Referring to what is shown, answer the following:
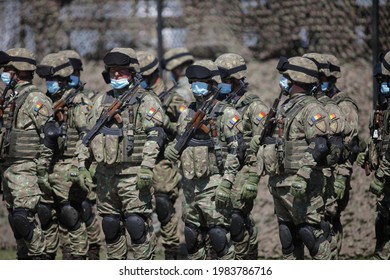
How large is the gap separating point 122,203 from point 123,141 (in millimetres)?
610

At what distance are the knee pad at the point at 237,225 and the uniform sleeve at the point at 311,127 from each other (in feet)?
4.50

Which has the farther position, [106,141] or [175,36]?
[175,36]

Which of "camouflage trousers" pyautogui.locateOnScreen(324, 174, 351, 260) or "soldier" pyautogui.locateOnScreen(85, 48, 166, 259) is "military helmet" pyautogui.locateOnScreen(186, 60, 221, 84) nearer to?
"soldier" pyautogui.locateOnScreen(85, 48, 166, 259)

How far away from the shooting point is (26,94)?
454 inches

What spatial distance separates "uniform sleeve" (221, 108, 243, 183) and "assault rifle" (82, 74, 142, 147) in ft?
2.98

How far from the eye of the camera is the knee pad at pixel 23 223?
1134 cm

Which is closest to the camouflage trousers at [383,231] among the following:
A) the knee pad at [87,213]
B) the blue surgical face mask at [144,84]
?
the blue surgical face mask at [144,84]

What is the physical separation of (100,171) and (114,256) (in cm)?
86

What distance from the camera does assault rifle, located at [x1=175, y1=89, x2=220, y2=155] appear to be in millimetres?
10820

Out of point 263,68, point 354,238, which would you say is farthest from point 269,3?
point 354,238

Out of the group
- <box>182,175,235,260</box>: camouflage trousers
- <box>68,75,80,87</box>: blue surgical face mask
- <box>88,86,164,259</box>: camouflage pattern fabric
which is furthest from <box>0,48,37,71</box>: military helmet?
<box>182,175,235,260</box>: camouflage trousers

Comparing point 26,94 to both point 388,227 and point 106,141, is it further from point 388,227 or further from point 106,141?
point 388,227

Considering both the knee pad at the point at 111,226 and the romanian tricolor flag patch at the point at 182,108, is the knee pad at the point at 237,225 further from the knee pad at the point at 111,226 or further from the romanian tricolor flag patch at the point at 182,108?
the romanian tricolor flag patch at the point at 182,108
